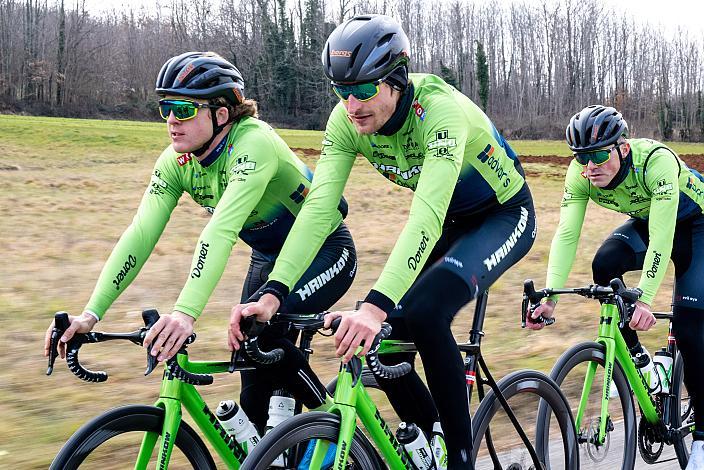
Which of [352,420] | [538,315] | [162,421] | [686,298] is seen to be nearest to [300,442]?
[352,420]

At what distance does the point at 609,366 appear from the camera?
186 inches

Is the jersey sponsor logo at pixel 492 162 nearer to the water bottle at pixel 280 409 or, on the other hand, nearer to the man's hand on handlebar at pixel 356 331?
the man's hand on handlebar at pixel 356 331

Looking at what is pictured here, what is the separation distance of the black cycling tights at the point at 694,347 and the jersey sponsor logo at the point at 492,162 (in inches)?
75.7

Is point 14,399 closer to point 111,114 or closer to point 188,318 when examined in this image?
point 188,318

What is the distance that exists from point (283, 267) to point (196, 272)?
0.38 metres

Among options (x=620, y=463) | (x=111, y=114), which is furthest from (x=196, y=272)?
(x=111, y=114)

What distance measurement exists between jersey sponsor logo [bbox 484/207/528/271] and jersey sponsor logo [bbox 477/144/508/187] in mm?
209

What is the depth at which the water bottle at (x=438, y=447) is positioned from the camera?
375 centimetres

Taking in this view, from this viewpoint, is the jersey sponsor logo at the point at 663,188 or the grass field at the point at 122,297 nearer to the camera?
the jersey sponsor logo at the point at 663,188

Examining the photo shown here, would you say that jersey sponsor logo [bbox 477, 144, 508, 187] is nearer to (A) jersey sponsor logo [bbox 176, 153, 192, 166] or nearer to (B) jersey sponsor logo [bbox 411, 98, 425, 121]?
(B) jersey sponsor logo [bbox 411, 98, 425, 121]

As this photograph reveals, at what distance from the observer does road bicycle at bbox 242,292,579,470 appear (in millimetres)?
3014

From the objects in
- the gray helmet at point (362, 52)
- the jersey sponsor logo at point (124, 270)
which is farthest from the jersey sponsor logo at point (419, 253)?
the jersey sponsor logo at point (124, 270)

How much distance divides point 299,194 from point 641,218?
2.51 meters

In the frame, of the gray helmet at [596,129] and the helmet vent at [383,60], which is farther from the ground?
the helmet vent at [383,60]
